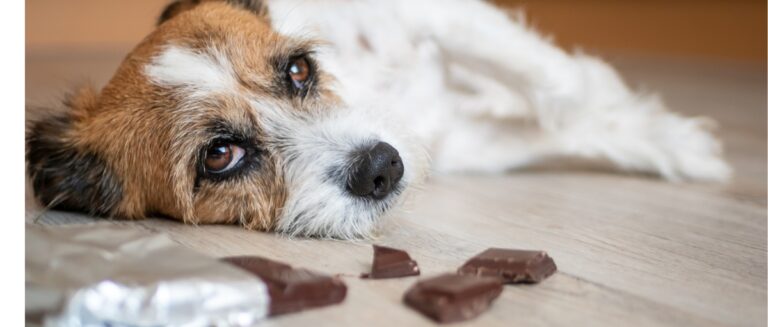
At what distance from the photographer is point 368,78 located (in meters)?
2.44

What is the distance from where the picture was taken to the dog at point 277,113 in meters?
1.84

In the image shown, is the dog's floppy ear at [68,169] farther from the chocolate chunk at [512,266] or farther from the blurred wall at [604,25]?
the blurred wall at [604,25]

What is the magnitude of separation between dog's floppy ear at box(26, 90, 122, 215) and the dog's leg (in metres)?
0.99

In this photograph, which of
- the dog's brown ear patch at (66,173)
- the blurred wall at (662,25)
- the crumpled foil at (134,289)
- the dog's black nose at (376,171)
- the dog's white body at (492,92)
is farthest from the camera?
the blurred wall at (662,25)

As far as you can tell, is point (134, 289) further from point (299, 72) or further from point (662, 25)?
point (662, 25)

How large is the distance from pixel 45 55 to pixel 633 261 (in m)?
6.43

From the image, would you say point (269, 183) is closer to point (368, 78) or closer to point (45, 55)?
point (368, 78)

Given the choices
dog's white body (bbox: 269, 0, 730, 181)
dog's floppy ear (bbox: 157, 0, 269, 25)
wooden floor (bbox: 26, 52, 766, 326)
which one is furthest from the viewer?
dog's white body (bbox: 269, 0, 730, 181)

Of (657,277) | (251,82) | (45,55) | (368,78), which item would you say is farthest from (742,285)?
(45,55)

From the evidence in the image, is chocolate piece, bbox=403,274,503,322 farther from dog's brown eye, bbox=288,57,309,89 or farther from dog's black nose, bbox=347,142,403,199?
dog's brown eye, bbox=288,57,309,89

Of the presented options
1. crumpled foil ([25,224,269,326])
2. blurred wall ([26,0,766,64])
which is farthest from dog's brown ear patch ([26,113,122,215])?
blurred wall ([26,0,766,64])

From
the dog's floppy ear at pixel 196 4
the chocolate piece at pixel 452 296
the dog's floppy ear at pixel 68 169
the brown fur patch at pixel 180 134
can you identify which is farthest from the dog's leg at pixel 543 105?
the chocolate piece at pixel 452 296

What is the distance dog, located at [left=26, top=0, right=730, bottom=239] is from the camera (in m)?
1.84

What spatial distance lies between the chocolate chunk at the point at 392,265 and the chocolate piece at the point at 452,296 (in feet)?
0.44
